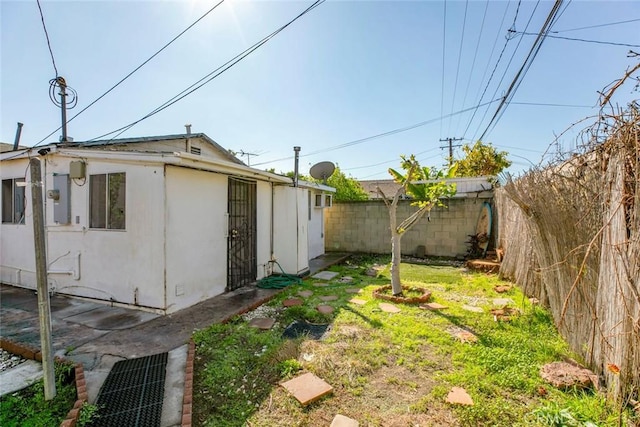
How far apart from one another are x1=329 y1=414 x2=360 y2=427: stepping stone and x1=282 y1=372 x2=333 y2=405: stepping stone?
316 millimetres

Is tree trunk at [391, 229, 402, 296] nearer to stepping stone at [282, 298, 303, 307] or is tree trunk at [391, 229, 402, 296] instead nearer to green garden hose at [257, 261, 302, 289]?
stepping stone at [282, 298, 303, 307]

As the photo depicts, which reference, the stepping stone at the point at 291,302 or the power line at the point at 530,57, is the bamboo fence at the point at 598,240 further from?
the stepping stone at the point at 291,302

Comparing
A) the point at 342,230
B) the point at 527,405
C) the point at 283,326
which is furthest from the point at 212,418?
the point at 342,230

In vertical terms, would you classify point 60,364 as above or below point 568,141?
below

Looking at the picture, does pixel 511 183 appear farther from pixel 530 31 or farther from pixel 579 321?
pixel 530 31

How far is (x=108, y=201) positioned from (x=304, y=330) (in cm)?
426

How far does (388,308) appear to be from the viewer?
528 centimetres

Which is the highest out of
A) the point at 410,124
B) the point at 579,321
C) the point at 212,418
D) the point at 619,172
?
the point at 410,124

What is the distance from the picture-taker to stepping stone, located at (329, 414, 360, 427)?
8.00ft

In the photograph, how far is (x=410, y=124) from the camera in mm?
15398

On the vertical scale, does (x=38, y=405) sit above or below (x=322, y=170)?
below

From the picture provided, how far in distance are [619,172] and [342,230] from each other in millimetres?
9941

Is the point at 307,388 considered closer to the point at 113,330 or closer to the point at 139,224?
the point at 113,330

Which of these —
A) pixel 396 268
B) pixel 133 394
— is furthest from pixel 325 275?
pixel 133 394
